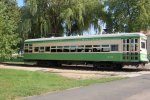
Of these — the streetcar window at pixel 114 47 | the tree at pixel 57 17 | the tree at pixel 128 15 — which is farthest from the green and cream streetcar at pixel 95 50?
the tree at pixel 128 15

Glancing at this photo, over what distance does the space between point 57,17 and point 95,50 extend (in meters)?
15.1

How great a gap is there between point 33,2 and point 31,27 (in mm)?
3314

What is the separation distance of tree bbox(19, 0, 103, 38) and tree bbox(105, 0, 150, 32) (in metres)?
2.15

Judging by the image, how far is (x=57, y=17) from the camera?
49688 mm

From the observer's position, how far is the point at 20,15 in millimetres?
50750

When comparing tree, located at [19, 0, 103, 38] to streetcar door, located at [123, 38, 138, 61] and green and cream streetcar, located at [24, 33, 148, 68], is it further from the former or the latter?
streetcar door, located at [123, 38, 138, 61]

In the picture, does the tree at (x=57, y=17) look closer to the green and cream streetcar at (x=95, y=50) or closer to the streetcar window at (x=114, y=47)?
the green and cream streetcar at (x=95, y=50)

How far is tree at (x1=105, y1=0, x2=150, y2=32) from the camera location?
48.9 meters

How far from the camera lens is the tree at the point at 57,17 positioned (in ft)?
160

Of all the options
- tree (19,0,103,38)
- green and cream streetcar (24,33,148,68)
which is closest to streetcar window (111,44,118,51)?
green and cream streetcar (24,33,148,68)

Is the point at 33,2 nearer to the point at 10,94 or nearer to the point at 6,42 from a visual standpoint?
the point at 6,42

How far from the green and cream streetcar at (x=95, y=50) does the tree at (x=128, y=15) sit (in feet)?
Answer: 42.5

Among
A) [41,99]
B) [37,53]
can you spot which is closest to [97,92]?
[41,99]

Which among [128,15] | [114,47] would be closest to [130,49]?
[114,47]
